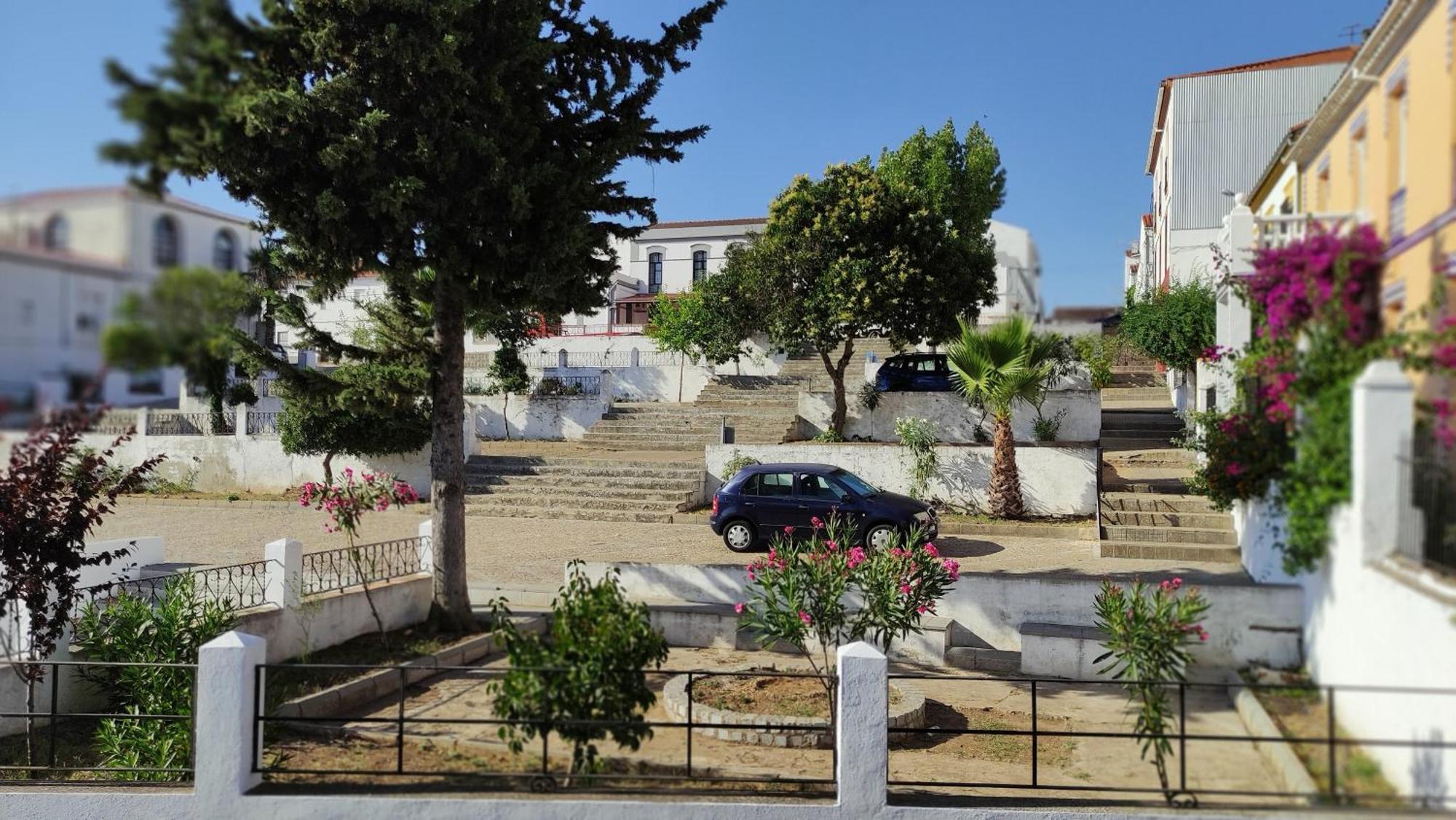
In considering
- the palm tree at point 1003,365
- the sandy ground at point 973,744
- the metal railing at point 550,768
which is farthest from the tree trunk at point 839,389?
the metal railing at point 550,768

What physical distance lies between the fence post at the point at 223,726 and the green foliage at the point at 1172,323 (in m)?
11.7

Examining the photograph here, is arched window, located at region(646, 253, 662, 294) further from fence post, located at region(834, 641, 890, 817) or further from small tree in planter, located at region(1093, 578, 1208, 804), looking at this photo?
fence post, located at region(834, 641, 890, 817)

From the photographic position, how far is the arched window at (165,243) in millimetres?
3807

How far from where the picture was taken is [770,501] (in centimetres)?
1321

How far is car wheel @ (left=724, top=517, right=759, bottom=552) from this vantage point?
43.6ft

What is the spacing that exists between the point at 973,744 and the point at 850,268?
1145cm

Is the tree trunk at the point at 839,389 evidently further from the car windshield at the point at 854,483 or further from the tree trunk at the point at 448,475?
the tree trunk at the point at 448,475

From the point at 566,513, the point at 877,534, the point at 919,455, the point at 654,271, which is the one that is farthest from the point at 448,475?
the point at 654,271

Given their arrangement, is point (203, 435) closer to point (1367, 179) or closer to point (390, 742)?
point (390, 742)

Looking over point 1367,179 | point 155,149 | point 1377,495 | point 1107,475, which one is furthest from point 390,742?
point 1107,475

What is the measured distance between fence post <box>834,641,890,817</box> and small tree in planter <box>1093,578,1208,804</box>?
1.38 m

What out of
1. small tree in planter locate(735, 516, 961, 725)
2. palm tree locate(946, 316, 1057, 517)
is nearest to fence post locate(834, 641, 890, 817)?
small tree in planter locate(735, 516, 961, 725)

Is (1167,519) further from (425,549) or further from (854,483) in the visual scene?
(425,549)

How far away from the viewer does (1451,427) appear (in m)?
3.39
